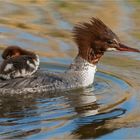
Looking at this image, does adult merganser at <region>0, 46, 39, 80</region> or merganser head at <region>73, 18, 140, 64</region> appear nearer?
adult merganser at <region>0, 46, 39, 80</region>

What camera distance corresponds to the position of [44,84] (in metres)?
10.4

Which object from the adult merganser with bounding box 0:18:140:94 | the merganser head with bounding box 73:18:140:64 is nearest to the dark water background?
the adult merganser with bounding box 0:18:140:94

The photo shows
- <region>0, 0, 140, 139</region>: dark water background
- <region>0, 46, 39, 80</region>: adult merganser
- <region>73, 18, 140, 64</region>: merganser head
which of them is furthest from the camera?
<region>73, 18, 140, 64</region>: merganser head

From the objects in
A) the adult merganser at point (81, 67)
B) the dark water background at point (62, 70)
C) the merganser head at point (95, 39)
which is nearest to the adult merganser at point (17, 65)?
the adult merganser at point (81, 67)

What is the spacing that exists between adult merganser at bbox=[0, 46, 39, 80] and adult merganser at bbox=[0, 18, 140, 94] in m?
0.08

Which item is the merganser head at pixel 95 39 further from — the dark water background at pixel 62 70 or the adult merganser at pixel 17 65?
the adult merganser at pixel 17 65

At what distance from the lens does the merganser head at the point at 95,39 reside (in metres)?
10.5

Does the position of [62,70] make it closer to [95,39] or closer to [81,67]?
[81,67]

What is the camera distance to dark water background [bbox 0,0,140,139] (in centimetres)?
873

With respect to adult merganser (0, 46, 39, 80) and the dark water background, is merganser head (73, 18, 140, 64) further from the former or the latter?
adult merganser (0, 46, 39, 80)

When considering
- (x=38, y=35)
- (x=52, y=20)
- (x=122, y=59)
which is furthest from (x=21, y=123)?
(x=52, y=20)

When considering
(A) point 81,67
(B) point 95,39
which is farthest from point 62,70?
(B) point 95,39

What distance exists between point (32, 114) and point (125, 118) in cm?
113

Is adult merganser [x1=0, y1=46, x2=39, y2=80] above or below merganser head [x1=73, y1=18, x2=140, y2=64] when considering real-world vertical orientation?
below
